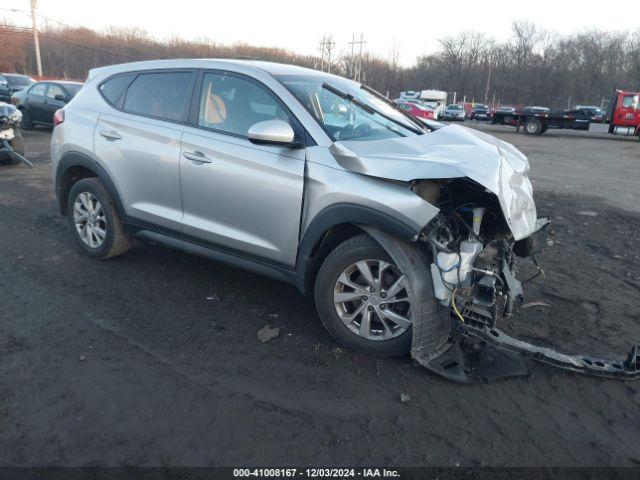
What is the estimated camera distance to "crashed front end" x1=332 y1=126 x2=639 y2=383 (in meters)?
3.04

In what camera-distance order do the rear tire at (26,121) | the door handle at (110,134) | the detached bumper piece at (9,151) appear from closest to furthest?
the door handle at (110,134) → the detached bumper piece at (9,151) → the rear tire at (26,121)

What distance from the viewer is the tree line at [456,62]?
184 feet

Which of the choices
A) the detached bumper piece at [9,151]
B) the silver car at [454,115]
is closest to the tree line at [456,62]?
the silver car at [454,115]

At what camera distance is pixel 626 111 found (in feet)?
83.9

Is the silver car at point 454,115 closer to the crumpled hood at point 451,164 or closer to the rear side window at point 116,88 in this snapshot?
the rear side window at point 116,88

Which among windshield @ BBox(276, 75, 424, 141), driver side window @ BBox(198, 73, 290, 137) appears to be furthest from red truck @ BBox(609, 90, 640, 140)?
driver side window @ BBox(198, 73, 290, 137)

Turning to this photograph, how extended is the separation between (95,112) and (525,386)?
4.33 metres

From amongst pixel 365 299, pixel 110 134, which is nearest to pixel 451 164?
pixel 365 299

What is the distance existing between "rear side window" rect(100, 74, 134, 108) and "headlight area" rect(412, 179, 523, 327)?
307 cm

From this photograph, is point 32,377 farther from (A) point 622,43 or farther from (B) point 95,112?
(A) point 622,43

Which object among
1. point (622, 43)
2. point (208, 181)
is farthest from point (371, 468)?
point (622, 43)

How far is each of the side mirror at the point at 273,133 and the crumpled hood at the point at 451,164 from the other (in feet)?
1.06

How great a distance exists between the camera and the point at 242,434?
8.54 feet

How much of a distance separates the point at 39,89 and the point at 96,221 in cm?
1292
